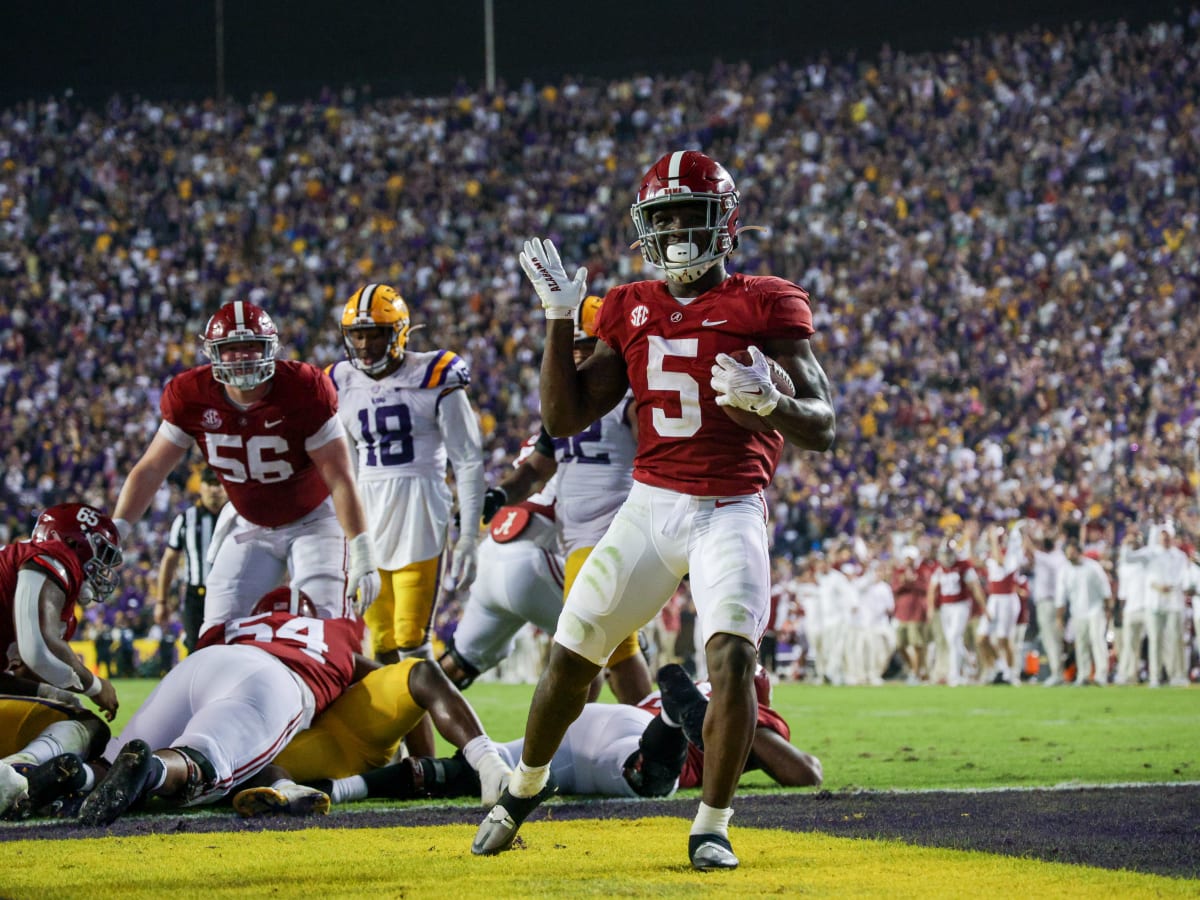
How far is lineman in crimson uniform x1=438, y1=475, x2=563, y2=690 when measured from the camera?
23.4 feet

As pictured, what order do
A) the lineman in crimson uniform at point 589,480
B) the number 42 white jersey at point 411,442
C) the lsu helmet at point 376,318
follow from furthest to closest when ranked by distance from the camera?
the number 42 white jersey at point 411,442, the lsu helmet at point 376,318, the lineman in crimson uniform at point 589,480

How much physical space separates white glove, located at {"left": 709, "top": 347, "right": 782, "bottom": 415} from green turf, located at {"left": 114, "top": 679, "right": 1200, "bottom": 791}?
2.72 metres

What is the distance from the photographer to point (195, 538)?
10008 millimetres

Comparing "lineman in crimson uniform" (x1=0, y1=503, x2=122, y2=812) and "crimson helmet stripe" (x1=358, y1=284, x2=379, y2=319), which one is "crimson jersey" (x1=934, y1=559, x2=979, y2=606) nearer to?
"crimson helmet stripe" (x1=358, y1=284, x2=379, y2=319)

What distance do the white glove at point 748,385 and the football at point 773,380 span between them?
0.08 metres

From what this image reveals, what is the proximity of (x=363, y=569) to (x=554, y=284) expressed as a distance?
2.49m

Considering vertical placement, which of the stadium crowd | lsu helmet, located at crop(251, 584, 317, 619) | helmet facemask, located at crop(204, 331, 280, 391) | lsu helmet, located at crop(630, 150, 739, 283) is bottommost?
lsu helmet, located at crop(251, 584, 317, 619)

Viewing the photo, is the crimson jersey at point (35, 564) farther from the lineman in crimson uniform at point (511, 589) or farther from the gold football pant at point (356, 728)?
the lineman in crimson uniform at point (511, 589)

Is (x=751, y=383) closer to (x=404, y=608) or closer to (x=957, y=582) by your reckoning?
(x=404, y=608)

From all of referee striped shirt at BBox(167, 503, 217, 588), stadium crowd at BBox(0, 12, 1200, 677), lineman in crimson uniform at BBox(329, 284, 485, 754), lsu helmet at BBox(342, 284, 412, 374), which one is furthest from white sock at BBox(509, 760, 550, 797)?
stadium crowd at BBox(0, 12, 1200, 677)

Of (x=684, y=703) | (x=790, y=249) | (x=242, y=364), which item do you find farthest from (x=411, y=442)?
(x=790, y=249)

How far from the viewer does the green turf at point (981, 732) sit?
6.36 meters

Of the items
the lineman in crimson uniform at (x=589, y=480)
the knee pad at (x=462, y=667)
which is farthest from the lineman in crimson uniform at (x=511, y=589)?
the lineman in crimson uniform at (x=589, y=480)

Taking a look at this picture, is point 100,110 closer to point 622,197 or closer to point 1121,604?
point 622,197
